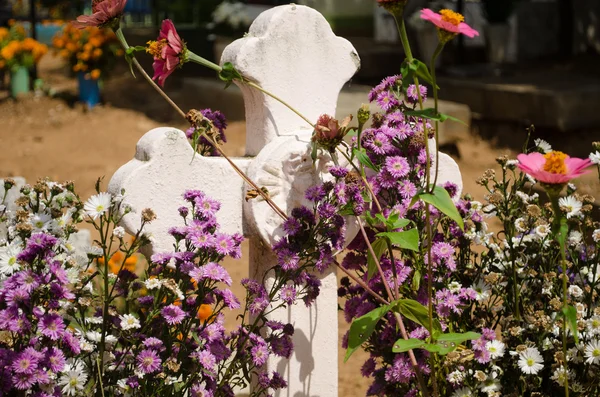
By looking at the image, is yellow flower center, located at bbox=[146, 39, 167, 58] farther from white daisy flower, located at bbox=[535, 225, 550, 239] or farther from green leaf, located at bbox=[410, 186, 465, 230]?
white daisy flower, located at bbox=[535, 225, 550, 239]

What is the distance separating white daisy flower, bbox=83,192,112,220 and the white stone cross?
273 millimetres

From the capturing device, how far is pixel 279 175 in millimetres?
2178

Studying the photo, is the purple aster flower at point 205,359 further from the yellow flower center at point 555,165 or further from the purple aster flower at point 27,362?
the yellow flower center at point 555,165

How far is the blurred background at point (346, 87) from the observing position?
275 inches

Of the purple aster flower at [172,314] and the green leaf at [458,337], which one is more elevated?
the purple aster flower at [172,314]

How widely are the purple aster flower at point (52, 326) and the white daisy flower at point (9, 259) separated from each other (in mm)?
122

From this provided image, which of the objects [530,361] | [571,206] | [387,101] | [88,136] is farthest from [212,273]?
[88,136]

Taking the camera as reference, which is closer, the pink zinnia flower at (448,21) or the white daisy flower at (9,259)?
the pink zinnia flower at (448,21)

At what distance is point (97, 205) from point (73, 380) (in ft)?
1.21

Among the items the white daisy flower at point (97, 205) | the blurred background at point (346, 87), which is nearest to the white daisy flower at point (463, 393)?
the white daisy flower at point (97, 205)

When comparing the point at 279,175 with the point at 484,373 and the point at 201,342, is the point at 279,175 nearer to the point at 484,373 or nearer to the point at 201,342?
the point at 201,342

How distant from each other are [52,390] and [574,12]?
11.6m

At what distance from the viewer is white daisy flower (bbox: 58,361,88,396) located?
181cm

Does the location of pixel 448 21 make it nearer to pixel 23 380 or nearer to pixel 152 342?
pixel 152 342
